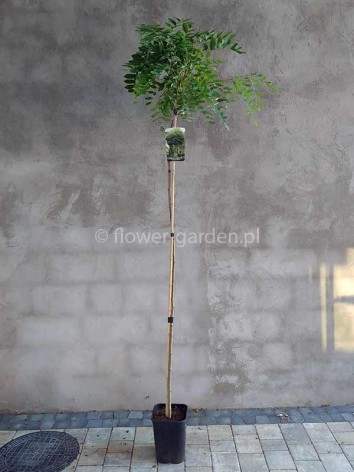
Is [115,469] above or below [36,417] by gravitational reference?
below

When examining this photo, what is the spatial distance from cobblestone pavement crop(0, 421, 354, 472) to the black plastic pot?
0.05 metres

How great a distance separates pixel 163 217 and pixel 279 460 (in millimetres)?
1884

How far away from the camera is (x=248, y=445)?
11.1 ft

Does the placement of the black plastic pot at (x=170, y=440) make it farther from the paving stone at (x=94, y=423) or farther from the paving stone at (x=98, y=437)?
the paving stone at (x=94, y=423)

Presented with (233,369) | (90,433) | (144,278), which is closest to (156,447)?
(90,433)

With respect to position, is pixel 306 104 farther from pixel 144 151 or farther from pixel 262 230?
pixel 144 151

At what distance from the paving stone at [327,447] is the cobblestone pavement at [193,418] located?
30cm

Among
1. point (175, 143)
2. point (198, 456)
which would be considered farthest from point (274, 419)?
point (175, 143)

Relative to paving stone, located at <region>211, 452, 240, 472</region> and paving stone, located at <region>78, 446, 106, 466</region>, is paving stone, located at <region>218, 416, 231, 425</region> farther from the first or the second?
paving stone, located at <region>78, 446, 106, 466</region>

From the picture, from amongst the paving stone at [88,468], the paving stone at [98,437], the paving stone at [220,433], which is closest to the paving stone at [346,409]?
the paving stone at [220,433]

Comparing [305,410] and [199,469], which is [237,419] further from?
[199,469]

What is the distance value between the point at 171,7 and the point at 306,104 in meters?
1.24

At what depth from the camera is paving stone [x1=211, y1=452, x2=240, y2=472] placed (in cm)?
311

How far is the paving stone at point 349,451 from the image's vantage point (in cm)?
320
